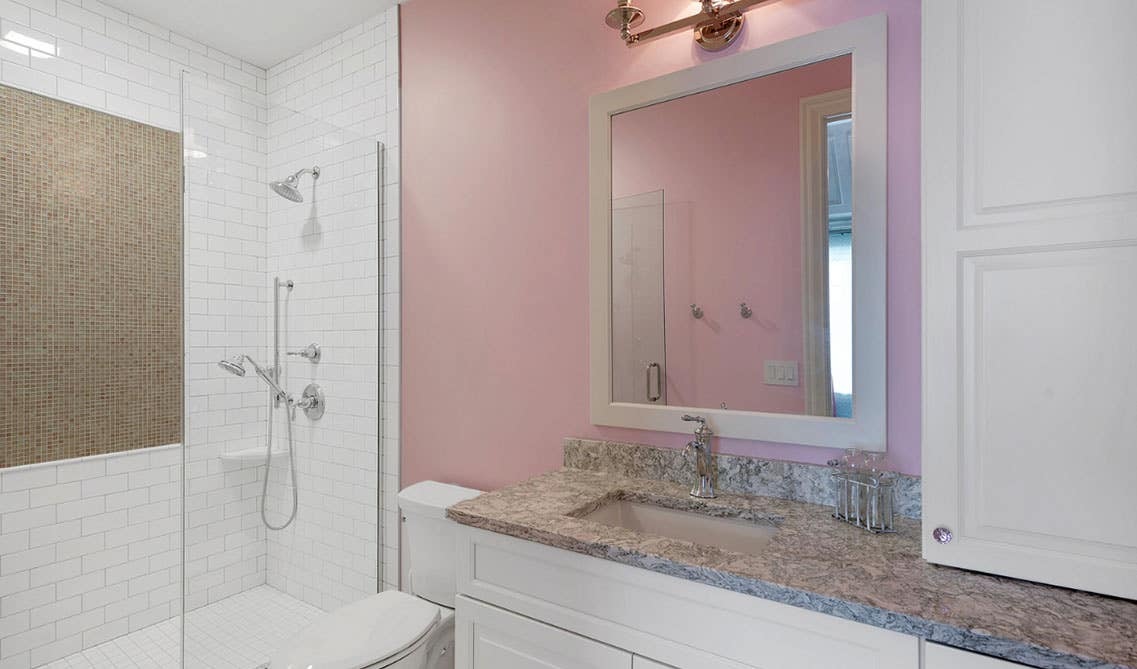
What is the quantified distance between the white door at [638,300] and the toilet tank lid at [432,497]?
721mm

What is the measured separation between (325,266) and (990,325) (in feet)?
7.10

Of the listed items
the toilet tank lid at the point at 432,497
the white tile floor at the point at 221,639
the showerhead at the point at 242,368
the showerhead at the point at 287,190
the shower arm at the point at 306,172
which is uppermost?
the shower arm at the point at 306,172

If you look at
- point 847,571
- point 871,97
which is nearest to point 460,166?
point 871,97

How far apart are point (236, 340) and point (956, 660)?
85.2 inches

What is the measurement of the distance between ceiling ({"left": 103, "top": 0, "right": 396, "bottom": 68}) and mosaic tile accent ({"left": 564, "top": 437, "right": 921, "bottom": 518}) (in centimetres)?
209

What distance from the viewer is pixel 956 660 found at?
0.82m

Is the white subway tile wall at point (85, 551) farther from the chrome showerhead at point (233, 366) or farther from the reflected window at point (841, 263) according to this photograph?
the reflected window at point (841, 263)

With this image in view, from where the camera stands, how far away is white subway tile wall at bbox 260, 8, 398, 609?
210 cm

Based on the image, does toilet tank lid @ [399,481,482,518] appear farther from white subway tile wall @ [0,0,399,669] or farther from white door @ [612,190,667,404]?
white door @ [612,190,667,404]

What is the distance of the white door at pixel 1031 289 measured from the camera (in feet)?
2.83

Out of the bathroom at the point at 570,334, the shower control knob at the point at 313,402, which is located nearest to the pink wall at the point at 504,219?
the bathroom at the point at 570,334

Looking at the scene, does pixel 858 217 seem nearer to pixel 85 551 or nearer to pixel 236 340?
pixel 236 340

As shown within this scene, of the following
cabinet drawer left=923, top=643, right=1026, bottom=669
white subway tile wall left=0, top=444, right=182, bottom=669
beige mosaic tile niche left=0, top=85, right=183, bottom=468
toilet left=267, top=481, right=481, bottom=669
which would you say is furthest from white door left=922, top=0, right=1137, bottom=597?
white subway tile wall left=0, top=444, right=182, bottom=669

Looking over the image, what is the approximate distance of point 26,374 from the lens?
211 centimetres
